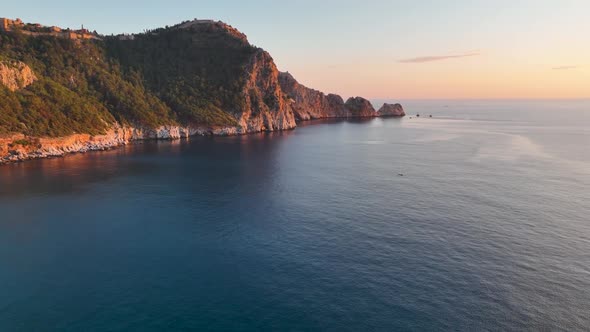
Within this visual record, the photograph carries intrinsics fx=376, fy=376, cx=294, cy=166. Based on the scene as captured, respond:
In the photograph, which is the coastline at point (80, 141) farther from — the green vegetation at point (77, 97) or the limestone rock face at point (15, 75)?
the limestone rock face at point (15, 75)

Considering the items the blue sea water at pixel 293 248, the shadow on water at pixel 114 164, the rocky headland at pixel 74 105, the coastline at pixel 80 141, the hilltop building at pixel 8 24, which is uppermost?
the hilltop building at pixel 8 24

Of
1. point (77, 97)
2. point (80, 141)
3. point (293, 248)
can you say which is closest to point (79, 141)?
point (80, 141)

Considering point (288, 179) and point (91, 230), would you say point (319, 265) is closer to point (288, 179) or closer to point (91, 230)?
point (91, 230)

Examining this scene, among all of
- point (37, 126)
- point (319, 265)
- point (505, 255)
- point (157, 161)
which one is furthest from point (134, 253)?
point (37, 126)

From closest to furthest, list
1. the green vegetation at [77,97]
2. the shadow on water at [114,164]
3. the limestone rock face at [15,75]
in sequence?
the shadow on water at [114,164]
the green vegetation at [77,97]
the limestone rock face at [15,75]

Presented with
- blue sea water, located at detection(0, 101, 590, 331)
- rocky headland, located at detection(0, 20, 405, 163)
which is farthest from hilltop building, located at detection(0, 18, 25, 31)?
blue sea water, located at detection(0, 101, 590, 331)

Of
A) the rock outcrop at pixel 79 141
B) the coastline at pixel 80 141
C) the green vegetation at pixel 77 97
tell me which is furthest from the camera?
the green vegetation at pixel 77 97

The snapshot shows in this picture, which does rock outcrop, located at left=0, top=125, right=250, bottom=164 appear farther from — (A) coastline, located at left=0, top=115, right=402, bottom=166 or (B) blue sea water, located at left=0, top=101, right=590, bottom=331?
(B) blue sea water, located at left=0, top=101, right=590, bottom=331

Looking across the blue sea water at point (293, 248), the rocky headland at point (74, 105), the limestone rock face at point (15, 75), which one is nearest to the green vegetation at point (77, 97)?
the rocky headland at point (74, 105)
